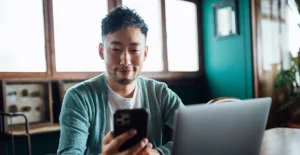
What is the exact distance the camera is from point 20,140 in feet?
8.84

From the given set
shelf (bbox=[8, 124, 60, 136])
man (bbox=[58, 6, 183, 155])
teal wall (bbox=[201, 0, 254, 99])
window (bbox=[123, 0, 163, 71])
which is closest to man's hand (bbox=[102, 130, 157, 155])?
man (bbox=[58, 6, 183, 155])

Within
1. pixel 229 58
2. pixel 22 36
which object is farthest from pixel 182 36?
pixel 22 36

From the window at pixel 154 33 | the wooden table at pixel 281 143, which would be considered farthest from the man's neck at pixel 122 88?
the window at pixel 154 33

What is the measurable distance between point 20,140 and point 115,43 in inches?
81.7

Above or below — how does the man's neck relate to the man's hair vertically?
below

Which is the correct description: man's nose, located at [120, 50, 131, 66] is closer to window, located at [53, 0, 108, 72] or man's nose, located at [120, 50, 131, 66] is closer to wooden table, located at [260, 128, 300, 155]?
wooden table, located at [260, 128, 300, 155]

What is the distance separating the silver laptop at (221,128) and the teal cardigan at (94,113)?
0.91ft

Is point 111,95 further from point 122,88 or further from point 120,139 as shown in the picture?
point 120,139

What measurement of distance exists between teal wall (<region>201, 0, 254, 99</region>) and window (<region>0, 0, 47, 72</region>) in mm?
2465

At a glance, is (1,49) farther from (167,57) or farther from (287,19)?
(287,19)

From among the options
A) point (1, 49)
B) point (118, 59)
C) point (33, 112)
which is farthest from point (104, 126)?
point (1, 49)

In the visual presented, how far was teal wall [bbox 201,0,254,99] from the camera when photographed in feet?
12.5

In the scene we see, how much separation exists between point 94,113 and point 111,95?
0.37 feet

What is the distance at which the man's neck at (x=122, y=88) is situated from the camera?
46.3 inches
